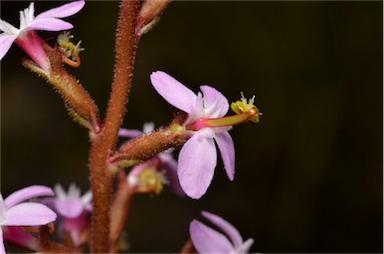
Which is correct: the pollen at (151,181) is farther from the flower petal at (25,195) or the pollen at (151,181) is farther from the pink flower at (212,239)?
the flower petal at (25,195)

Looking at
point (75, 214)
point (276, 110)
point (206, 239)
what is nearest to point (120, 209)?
point (75, 214)

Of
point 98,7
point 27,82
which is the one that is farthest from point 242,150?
point 27,82

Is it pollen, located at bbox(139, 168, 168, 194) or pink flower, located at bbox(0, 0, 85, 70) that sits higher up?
pink flower, located at bbox(0, 0, 85, 70)

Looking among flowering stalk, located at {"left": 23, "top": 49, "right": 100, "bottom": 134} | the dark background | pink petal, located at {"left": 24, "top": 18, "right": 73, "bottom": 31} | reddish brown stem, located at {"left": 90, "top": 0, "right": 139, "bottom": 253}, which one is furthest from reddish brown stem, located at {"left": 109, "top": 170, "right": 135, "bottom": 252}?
the dark background

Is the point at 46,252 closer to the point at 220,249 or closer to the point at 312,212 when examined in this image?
the point at 220,249

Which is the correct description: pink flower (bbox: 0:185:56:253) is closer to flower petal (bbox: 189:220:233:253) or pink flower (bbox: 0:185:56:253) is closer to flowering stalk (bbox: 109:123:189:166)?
flowering stalk (bbox: 109:123:189:166)

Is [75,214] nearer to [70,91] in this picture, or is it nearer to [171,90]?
[70,91]
